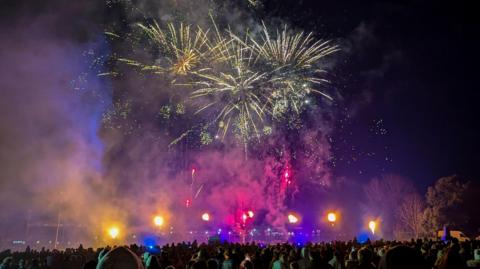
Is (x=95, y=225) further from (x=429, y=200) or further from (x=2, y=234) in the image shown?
(x=429, y=200)

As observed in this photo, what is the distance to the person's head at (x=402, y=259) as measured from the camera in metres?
3.31

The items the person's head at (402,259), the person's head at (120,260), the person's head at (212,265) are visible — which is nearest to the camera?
the person's head at (120,260)

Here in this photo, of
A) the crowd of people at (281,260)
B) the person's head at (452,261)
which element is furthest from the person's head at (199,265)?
the person's head at (452,261)

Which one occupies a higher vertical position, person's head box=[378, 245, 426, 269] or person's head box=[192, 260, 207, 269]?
person's head box=[378, 245, 426, 269]

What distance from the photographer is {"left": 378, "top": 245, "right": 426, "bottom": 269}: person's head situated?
3.31 m

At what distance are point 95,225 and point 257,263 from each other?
44.9 meters

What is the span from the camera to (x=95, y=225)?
166ft

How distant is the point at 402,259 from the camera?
3.33 meters

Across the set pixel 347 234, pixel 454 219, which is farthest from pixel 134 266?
pixel 347 234

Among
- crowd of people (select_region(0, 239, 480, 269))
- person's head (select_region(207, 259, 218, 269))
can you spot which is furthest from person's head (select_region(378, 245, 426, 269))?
person's head (select_region(207, 259, 218, 269))

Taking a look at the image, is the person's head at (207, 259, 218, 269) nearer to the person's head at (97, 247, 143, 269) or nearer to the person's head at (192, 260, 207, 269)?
the person's head at (192, 260, 207, 269)

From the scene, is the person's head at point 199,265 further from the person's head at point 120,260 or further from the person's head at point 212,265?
the person's head at point 120,260

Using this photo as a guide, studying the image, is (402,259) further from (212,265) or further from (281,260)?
(281,260)

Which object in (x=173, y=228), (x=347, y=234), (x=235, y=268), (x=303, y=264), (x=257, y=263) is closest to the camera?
(x=235, y=268)
